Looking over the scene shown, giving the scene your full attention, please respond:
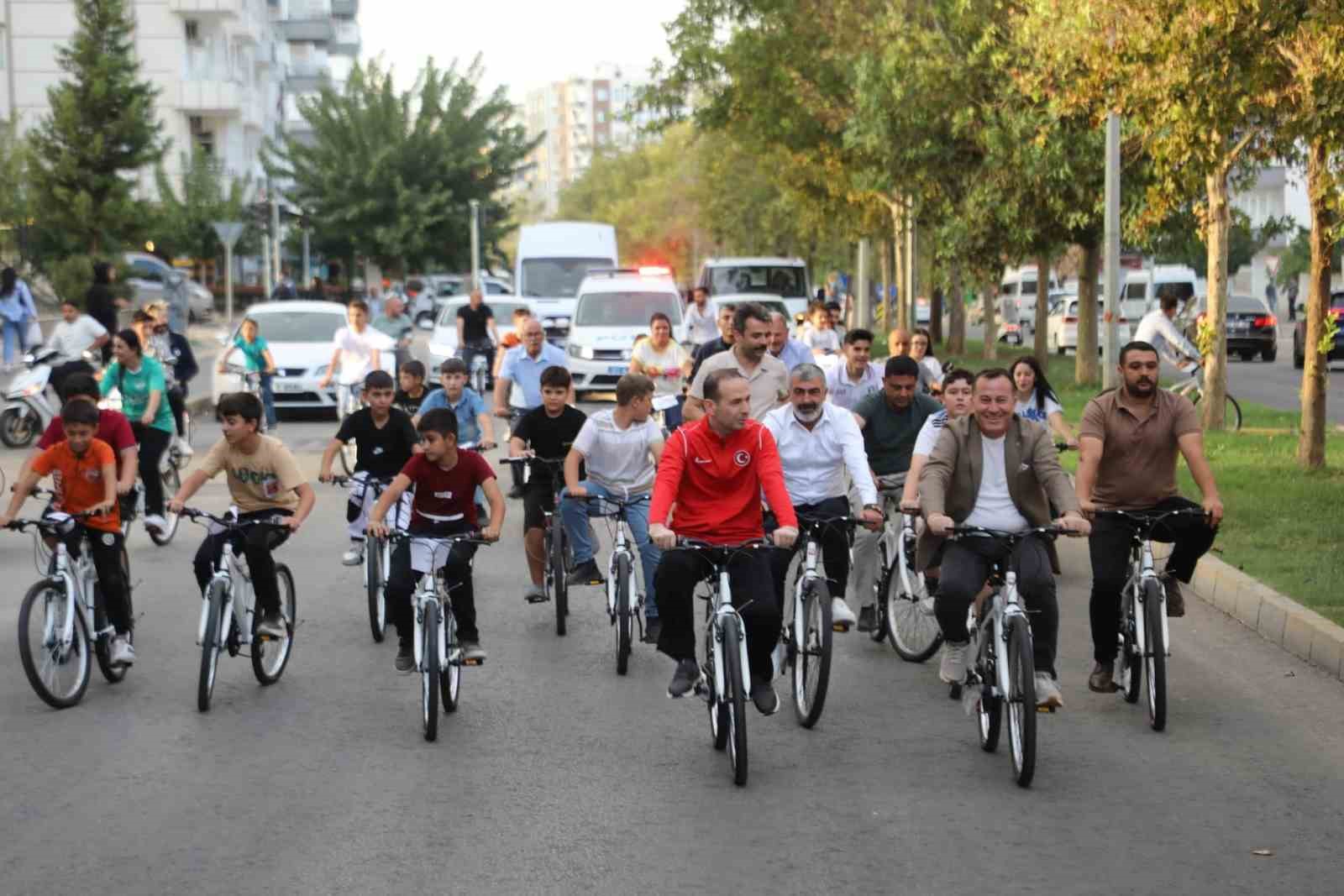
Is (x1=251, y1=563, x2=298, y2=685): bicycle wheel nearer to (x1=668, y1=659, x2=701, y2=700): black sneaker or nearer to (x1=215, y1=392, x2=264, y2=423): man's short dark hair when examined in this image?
(x1=215, y1=392, x2=264, y2=423): man's short dark hair

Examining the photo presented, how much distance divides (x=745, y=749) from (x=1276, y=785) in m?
1.91

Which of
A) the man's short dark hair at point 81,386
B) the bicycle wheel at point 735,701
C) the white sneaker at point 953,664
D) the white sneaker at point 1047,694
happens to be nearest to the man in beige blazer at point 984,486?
the white sneaker at point 953,664

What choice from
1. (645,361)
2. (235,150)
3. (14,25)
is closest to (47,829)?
(645,361)

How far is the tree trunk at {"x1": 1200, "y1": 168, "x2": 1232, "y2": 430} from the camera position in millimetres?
21922

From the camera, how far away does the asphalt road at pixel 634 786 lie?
632 cm

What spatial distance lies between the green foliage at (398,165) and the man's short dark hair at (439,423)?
202 ft

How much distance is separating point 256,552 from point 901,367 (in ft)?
11.6

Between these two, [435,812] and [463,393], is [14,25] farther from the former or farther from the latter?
[435,812]

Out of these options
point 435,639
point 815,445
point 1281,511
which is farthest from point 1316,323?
point 435,639

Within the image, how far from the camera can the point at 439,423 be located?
359 inches

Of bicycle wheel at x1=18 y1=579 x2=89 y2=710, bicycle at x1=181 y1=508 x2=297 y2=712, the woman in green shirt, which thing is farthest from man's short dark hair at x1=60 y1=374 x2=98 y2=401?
the woman in green shirt

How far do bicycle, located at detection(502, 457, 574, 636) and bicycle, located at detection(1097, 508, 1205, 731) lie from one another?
3273 mm

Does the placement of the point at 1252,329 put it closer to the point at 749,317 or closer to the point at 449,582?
the point at 749,317

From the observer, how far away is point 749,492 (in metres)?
8.19
